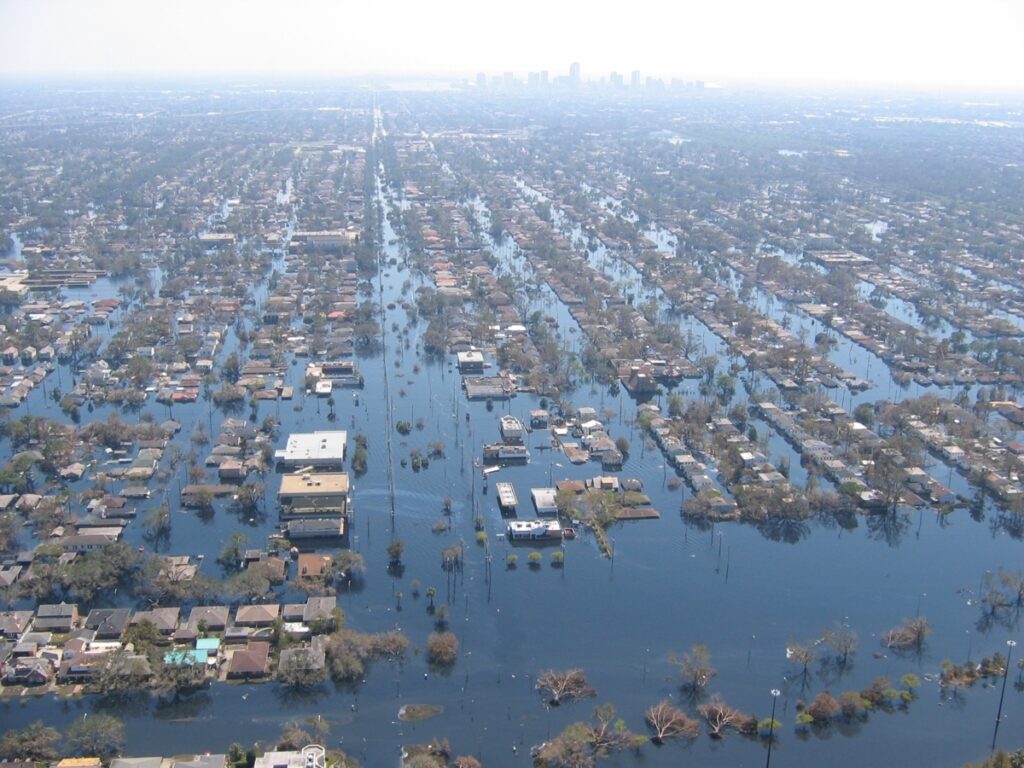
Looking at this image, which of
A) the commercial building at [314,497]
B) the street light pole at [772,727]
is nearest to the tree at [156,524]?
the commercial building at [314,497]

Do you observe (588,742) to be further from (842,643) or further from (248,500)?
(248,500)

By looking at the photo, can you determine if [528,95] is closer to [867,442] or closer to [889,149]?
[889,149]

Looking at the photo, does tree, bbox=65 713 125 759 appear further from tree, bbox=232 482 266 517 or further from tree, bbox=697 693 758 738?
tree, bbox=697 693 758 738

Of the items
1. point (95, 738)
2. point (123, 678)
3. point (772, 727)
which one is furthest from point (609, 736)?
point (123, 678)

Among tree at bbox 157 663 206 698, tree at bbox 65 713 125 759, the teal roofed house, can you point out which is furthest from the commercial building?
tree at bbox 65 713 125 759

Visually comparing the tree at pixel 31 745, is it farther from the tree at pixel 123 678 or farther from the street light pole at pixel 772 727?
the street light pole at pixel 772 727
